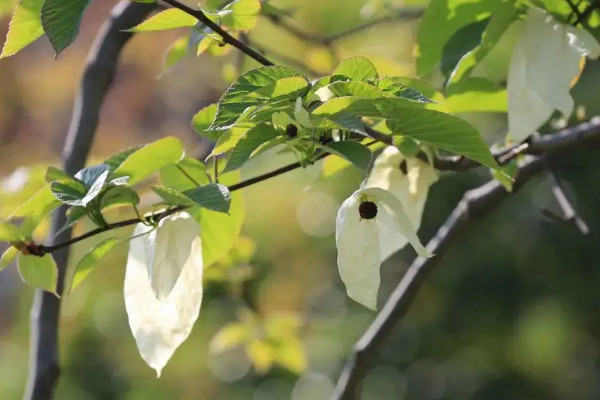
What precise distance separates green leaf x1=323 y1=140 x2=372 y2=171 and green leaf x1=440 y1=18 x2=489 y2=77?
0.26 metres

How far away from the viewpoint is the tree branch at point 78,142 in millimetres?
1010

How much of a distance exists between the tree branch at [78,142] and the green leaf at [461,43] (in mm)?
416

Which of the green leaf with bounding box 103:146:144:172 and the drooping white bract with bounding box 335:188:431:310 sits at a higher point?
the green leaf with bounding box 103:146:144:172

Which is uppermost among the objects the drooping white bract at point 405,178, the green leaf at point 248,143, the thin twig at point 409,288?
the green leaf at point 248,143

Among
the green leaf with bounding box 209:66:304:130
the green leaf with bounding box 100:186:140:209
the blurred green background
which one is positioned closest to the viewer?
the green leaf with bounding box 209:66:304:130

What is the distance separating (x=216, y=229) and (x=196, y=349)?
2498 mm

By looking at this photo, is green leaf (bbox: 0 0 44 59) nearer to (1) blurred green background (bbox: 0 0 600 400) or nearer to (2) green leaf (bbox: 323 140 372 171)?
(2) green leaf (bbox: 323 140 372 171)

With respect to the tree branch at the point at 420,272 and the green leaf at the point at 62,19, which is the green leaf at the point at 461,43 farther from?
the green leaf at the point at 62,19

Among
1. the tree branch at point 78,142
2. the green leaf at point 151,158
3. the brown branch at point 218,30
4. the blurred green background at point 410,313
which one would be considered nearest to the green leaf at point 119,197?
the green leaf at point 151,158

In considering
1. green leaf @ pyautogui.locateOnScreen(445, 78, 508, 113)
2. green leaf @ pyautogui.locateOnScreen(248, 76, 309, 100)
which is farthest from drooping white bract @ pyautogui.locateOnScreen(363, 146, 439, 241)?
green leaf @ pyautogui.locateOnScreen(248, 76, 309, 100)

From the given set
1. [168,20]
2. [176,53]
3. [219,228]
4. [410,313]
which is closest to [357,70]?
[168,20]

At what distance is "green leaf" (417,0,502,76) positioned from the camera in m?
0.82

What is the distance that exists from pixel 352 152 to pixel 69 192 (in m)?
0.19

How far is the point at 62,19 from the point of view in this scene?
0.59m
